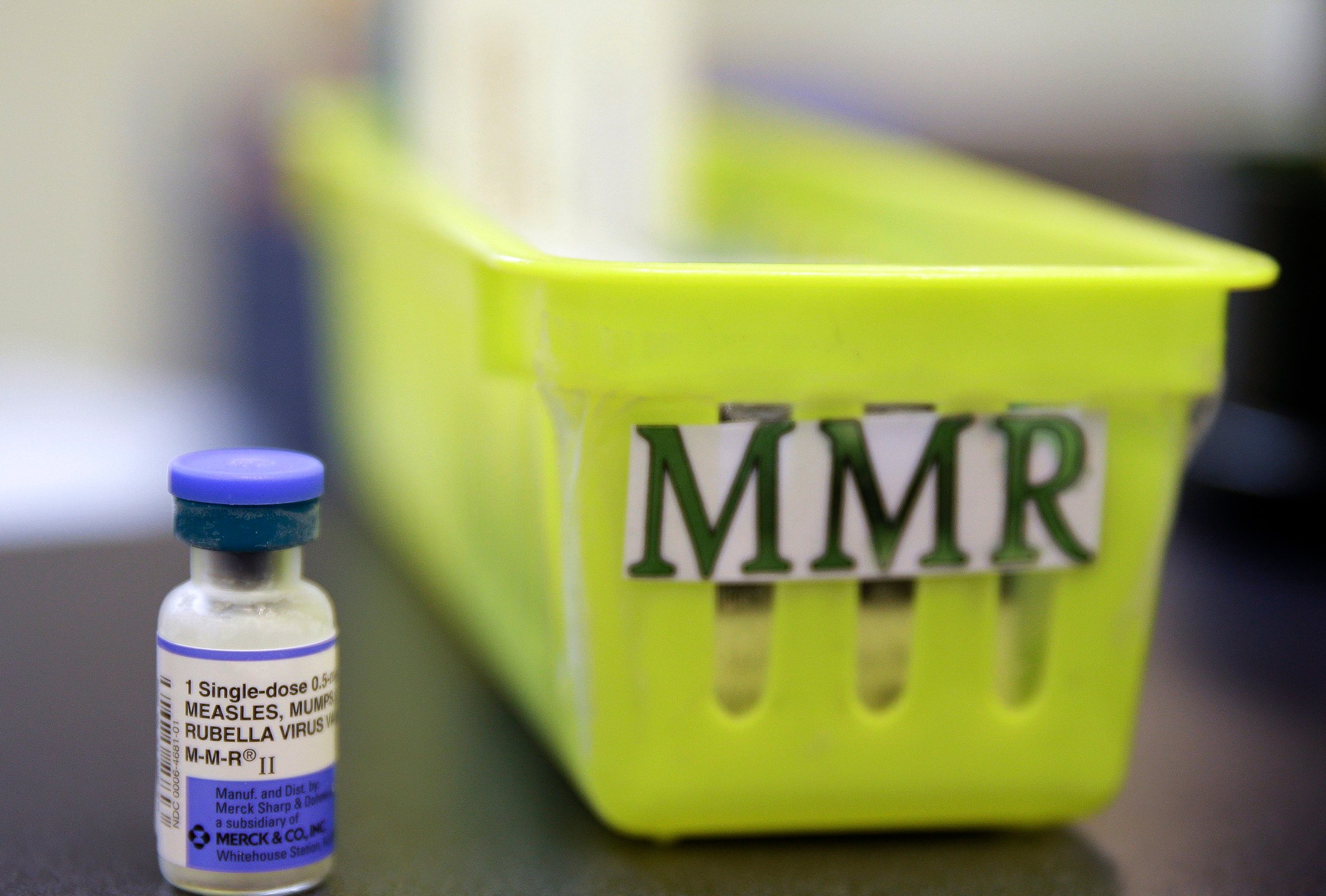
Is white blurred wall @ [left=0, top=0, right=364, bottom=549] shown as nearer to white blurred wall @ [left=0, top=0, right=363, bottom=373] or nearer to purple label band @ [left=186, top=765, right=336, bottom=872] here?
white blurred wall @ [left=0, top=0, right=363, bottom=373]

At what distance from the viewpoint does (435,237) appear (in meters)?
0.68

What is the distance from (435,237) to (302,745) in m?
0.27

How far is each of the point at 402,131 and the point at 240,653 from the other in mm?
713

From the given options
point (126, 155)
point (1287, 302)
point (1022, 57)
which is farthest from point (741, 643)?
point (1022, 57)

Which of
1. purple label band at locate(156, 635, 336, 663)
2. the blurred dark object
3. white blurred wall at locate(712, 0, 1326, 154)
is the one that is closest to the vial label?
purple label band at locate(156, 635, 336, 663)

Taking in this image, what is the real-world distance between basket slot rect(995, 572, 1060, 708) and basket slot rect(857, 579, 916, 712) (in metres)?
0.04

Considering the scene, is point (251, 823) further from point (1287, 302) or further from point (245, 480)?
point (1287, 302)

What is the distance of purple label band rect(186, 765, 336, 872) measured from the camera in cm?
48

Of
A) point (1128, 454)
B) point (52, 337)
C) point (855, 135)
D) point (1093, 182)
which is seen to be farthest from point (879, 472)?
point (52, 337)

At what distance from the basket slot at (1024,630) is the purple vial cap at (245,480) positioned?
0.25 metres

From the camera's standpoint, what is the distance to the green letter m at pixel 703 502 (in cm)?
51

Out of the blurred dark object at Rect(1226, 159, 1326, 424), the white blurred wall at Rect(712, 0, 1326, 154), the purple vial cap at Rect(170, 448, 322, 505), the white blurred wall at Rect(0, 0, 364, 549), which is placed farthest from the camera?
the white blurred wall at Rect(712, 0, 1326, 154)

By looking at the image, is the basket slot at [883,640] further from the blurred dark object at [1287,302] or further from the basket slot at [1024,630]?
the blurred dark object at [1287,302]

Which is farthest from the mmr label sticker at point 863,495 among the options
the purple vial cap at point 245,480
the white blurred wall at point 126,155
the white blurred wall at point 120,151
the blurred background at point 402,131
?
the white blurred wall at point 120,151
